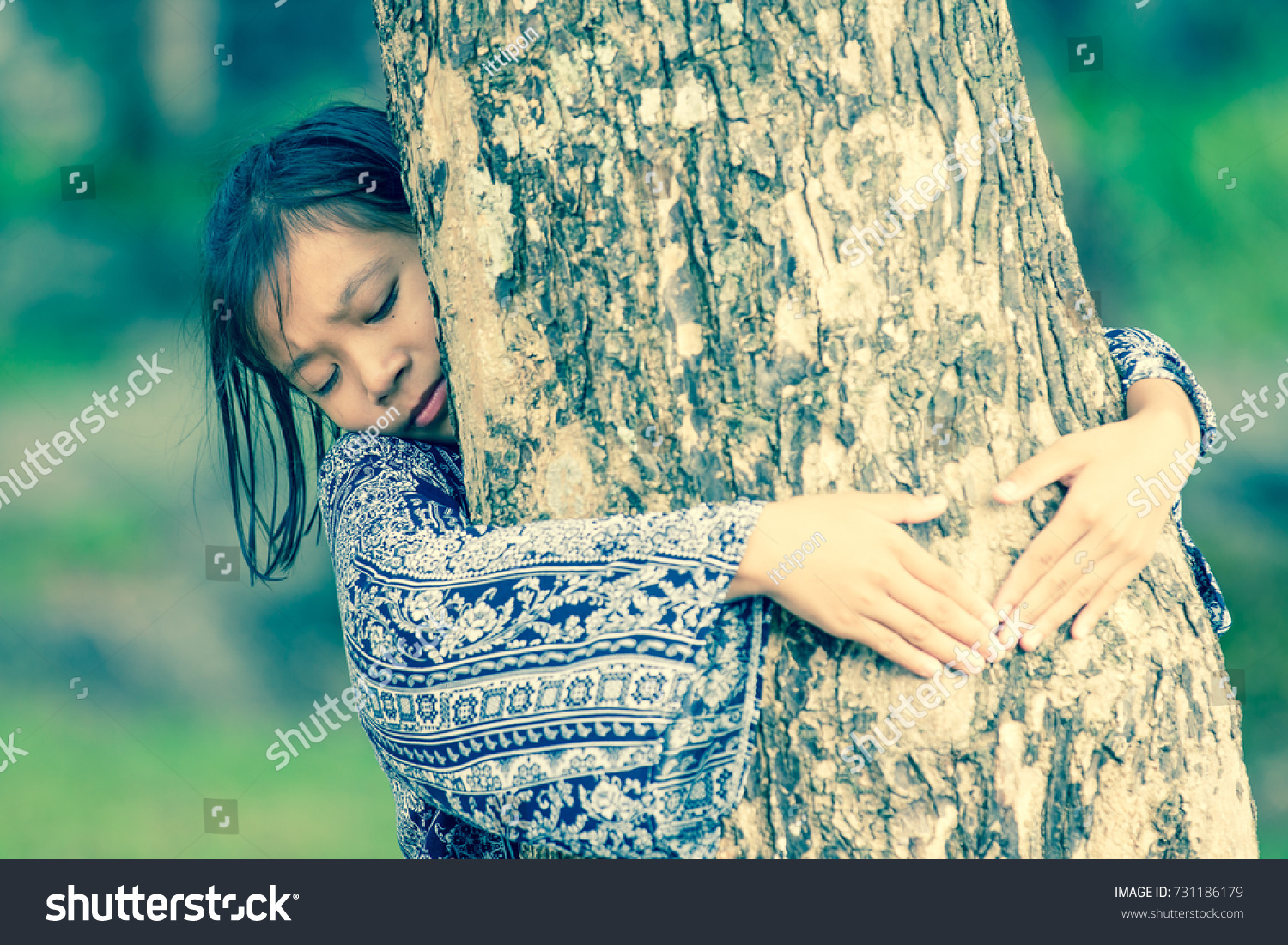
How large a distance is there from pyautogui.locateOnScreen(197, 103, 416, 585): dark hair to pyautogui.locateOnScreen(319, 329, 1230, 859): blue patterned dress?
0.56 metres

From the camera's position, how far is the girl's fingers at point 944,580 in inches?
33.1

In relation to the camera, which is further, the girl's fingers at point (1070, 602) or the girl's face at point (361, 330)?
the girl's face at point (361, 330)

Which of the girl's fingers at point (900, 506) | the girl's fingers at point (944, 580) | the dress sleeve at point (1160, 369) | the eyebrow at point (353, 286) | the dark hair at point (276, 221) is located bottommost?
the girl's fingers at point (944, 580)

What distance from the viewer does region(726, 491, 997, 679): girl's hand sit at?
2.70 feet

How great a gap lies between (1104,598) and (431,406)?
2.82 feet

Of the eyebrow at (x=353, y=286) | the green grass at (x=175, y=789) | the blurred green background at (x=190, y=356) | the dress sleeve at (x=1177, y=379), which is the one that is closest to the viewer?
the dress sleeve at (x=1177, y=379)

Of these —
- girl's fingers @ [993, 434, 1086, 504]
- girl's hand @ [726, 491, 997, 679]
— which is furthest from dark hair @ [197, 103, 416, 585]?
girl's fingers @ [993, 434, 1086, 504]

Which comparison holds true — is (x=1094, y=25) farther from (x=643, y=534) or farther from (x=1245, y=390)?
(x=643, y=534)

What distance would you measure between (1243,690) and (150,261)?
16.0ft

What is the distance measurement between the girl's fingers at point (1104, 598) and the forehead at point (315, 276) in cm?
94

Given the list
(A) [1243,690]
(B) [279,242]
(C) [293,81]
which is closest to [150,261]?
(C) [293,81]

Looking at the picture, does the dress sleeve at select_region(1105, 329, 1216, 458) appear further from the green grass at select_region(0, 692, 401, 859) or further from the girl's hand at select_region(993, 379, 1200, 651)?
the green grass at select_region(0, 692, 401, 859)

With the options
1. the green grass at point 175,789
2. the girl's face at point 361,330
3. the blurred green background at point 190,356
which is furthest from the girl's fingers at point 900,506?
the green grass at point 175,789

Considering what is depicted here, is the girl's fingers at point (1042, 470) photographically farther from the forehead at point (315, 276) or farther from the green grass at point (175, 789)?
the green grass at point (175, 789)
